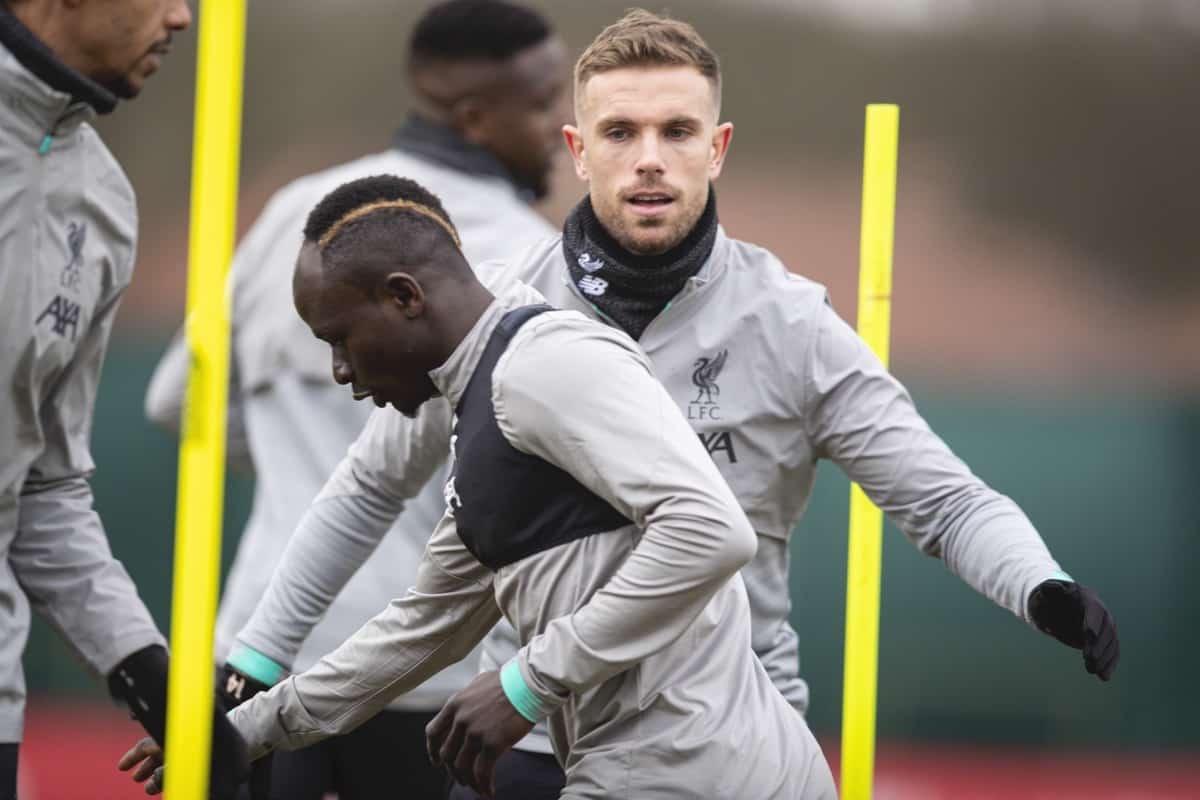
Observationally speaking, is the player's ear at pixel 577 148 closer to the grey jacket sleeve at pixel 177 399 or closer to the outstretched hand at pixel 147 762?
the outstretched hand at pixel 147 762

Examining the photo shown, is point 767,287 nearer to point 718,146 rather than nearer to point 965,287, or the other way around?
point 718,146

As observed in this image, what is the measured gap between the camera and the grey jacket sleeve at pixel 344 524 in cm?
289

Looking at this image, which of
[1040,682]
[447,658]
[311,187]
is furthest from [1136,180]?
[447,658]

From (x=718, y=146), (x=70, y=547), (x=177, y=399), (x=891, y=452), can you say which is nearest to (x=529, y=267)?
(x=718, y=146)

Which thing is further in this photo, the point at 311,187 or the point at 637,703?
the point at 311,187

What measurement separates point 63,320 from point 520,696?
108 centimetres

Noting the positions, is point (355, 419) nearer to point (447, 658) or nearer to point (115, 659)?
point (115, 659)

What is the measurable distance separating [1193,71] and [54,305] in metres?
6.65

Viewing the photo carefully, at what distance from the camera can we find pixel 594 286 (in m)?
2.89

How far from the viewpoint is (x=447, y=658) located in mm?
2629

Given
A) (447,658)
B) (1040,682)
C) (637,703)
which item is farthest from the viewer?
(1040,682)

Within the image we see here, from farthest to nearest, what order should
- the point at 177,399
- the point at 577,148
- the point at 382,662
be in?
the point at 177,399 < the point at 577,148 < the point at 382,662

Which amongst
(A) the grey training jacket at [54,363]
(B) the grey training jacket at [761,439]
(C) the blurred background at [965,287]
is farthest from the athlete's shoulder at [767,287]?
(C) the blurred background at [965,287]

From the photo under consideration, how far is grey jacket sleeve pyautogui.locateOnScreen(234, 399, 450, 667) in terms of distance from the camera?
9.47 ft
